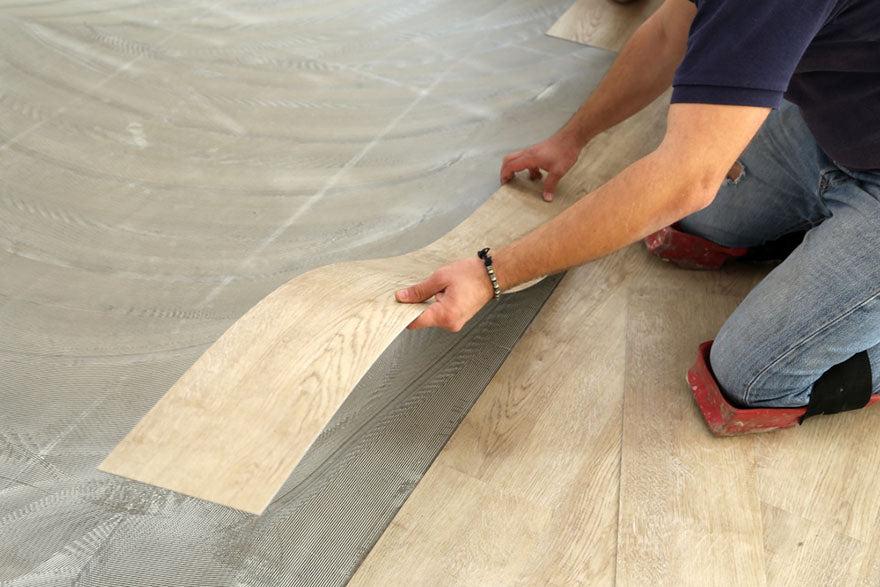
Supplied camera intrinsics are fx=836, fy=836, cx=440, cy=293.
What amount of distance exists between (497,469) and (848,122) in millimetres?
856

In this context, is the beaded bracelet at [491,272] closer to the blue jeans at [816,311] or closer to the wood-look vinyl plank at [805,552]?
the blue jeans at [816,311]

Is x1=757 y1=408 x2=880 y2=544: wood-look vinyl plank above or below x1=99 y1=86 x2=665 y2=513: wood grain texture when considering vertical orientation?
below

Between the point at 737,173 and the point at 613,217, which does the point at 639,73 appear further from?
the point at 613,217

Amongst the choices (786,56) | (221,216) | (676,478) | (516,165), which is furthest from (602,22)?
(676,478)

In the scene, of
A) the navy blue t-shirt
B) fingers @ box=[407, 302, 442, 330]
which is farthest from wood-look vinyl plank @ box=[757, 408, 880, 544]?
fingers @ box=[407, 302, 442, 330]

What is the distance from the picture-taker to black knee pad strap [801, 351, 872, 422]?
154 centimetres

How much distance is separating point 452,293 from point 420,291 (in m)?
0.06

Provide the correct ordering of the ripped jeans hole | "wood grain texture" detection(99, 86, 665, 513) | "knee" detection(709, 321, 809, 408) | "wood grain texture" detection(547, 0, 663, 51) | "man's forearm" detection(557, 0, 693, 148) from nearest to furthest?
"wood grain texture" detection(99, 86, 665, 513)
"knee" detection(709, 321, 809, 408)
"man's forearm" detection(557, 0, 693, 148)
the ripped jeans hole
"wood grain texture" detection(547, 0, 663, 51)

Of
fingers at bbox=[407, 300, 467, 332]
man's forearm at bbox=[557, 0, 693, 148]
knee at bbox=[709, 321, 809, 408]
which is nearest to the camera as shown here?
fingers at bbox=[407, 300, 467, 332]

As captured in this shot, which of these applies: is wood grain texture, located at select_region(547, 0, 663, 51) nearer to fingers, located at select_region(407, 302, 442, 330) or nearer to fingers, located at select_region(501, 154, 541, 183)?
fingers, located at select_region(501, 154, 541, 183)

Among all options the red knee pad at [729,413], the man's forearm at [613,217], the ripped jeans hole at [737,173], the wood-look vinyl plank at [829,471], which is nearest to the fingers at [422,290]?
the man's forearm at [613,217]

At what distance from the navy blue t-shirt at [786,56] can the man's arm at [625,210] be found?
35mm

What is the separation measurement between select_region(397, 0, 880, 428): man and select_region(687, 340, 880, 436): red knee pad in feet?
0.06

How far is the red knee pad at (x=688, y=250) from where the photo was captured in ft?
6.05
